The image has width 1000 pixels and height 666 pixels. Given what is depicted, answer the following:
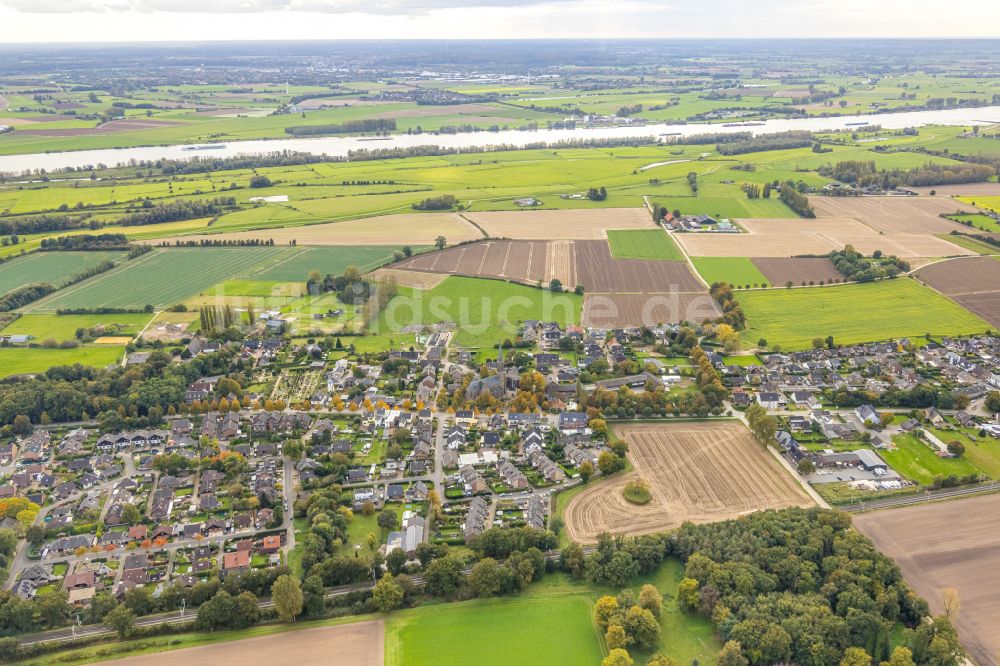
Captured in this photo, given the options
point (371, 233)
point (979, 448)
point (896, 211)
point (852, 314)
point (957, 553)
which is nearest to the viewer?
point (957, 553)

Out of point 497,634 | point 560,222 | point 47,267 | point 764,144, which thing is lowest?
point 497,634

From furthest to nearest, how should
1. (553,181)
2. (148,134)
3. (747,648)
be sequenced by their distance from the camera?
1. (148,134)
2. (553,181)
3. (747,648)

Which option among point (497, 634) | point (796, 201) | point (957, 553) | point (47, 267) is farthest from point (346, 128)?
point (957, 553)

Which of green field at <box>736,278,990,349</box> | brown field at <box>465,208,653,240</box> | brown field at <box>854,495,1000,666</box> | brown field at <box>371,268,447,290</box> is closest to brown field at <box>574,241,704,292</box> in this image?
green field at <box>736,278,990,349</box>

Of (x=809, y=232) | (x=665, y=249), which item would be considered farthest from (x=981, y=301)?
(x=665, y=249)

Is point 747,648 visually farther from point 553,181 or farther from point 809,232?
point 553,181

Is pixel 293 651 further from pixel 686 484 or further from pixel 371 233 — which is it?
pixel 371 233

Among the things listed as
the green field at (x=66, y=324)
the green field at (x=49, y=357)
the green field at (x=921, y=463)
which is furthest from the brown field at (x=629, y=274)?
the green field at (x=49, y=357)

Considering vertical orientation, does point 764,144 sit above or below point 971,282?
above
